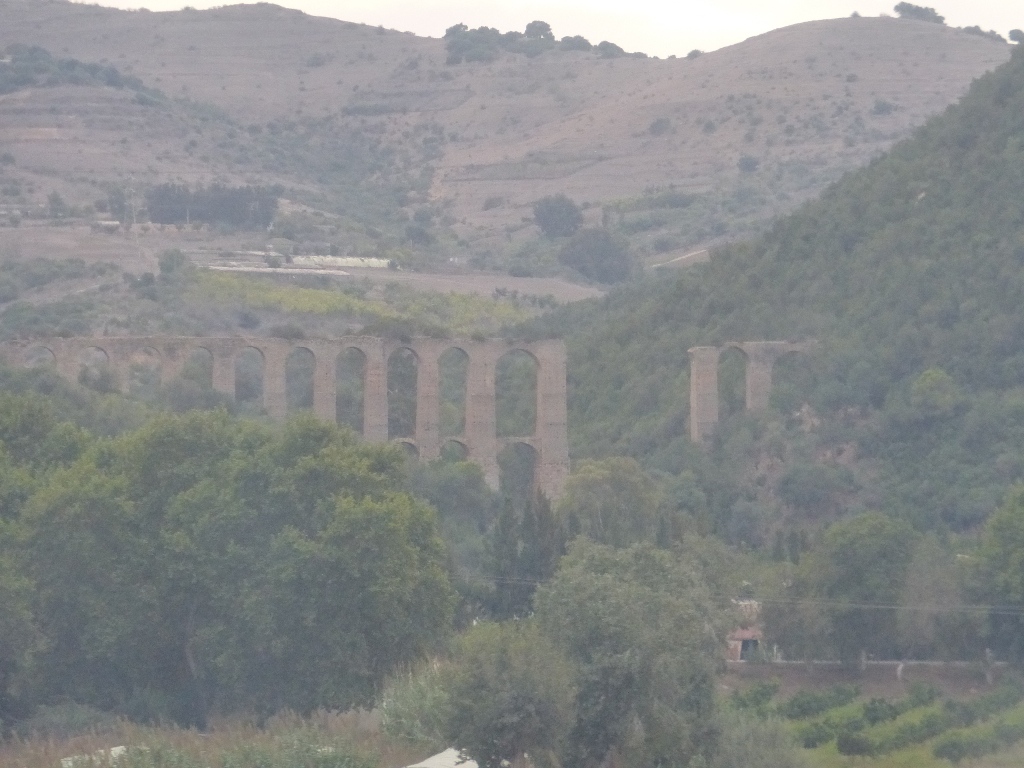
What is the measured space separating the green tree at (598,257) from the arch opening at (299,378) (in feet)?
97.9

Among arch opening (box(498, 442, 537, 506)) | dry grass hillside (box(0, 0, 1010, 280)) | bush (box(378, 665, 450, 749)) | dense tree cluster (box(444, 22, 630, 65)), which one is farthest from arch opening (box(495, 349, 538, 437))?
dense tree cluster (box(444, 22, 630, 65))

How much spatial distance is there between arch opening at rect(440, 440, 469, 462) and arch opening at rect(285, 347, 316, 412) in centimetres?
580

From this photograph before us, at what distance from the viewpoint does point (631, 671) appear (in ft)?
74.7

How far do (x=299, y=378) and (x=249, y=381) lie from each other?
→ 2.03m

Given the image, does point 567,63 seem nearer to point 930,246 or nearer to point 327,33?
point 327,33

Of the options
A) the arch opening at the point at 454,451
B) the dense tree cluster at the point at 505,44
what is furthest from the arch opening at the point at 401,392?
the dense tree cluster at the point at 505,44

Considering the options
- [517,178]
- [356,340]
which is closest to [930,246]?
[356,340]

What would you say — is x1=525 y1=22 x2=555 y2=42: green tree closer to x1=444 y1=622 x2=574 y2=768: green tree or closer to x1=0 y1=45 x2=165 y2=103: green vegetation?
x1=0 y1=45 x2=165 y2=103: green vegetation

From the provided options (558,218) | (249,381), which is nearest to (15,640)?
(249,381)

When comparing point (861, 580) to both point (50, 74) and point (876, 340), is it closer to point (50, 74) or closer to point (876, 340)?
point (876, 340)

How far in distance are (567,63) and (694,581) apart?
11501cm

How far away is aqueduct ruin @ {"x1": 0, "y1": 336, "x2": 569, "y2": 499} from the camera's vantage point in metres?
54.5

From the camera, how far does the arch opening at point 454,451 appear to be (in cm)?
5519

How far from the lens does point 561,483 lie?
53438 mm
